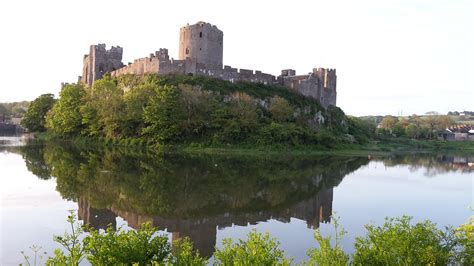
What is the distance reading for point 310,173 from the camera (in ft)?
104

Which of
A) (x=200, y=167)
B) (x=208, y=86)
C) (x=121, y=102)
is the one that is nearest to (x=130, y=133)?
(x=121, y=102)

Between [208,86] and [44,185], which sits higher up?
[208,86]

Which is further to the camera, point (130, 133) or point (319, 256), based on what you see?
point (130, 133)

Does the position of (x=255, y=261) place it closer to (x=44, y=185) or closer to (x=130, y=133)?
(x=44, y=185)

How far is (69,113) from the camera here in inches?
2335

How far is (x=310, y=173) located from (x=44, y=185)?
1913 cm

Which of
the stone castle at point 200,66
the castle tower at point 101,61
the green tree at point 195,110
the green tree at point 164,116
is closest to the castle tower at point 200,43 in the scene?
the stone castle at point 200,66

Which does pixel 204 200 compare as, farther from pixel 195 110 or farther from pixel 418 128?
pixel 418 128

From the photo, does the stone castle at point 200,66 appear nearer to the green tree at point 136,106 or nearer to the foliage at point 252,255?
the green tree at point 136,106

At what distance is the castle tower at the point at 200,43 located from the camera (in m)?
62.2

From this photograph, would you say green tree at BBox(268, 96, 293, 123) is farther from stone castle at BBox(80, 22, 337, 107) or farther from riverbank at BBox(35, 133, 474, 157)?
stone castle at BBox(80, 22, 337, 107)

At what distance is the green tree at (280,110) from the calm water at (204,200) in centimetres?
2566

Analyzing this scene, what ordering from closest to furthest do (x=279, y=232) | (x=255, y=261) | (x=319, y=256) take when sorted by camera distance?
(x=255, y=261)
(x=319, y=256)
(x=279, y=232)

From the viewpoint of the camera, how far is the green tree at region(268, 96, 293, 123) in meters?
57.6
